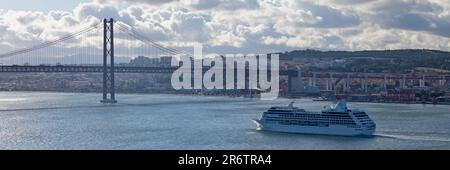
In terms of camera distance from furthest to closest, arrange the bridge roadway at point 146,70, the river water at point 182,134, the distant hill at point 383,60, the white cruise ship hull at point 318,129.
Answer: the distant hill at point 383,60 → the bridge roadway at point 146,70 → the white cruise ship hull at point 318,129 → the river water at point 182,134

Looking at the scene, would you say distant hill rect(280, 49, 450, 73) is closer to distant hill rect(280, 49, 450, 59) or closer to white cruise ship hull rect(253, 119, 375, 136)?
distant hill rect(280, 49, 450, 59)

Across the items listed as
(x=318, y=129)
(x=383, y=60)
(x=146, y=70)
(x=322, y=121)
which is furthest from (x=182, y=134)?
(x=383, y=60)

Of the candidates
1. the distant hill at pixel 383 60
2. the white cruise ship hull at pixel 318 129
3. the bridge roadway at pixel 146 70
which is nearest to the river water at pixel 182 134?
the white cruise ship hull at pixel 318 129

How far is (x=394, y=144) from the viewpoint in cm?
1611

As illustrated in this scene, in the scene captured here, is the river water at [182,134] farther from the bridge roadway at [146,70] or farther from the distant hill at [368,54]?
the distant hill at [368,54]

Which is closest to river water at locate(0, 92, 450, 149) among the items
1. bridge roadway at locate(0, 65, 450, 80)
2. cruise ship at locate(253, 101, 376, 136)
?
cruise ship at locate(253, 101, 376, 136)

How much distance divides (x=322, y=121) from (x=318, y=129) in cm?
23

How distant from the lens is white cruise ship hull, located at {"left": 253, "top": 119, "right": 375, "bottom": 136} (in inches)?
733

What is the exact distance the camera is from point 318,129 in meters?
19.2

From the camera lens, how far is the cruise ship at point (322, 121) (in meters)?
18.7

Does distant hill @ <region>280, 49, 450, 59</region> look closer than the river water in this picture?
No

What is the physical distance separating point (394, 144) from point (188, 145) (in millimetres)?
4427
